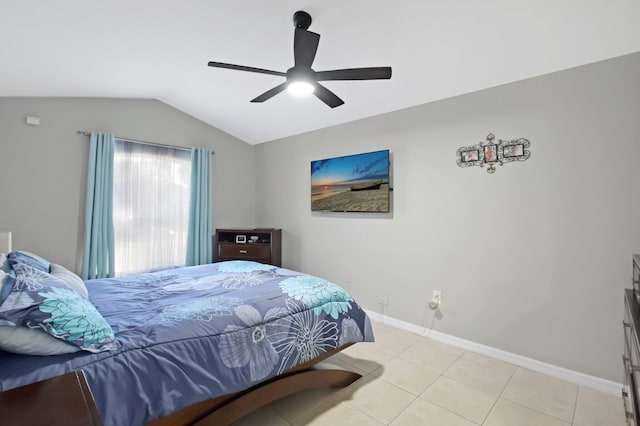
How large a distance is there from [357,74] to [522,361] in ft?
8.33

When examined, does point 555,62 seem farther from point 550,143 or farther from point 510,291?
point 510,291

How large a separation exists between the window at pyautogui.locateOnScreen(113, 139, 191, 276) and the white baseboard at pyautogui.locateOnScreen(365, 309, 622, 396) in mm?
2925

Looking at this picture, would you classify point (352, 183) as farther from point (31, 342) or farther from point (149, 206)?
point (31, 342)

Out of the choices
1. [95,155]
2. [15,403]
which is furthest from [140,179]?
[15,403]

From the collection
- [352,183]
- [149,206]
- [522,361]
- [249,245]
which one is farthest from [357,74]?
[149,206]

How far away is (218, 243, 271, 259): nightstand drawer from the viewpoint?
4188mm

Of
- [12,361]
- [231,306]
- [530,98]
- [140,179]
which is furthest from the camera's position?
[140,179]

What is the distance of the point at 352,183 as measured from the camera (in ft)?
11.7

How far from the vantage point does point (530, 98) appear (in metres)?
2.41

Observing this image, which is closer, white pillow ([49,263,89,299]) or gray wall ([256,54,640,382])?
white pillow ([49,263,89,299])

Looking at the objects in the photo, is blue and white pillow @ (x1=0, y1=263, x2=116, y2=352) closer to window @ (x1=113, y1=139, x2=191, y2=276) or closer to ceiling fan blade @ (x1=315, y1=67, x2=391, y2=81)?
ceiling fan blade @ (x1=315, y1=67, x2=391, y2=81)

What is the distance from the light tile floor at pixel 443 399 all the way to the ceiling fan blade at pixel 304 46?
7.18 ft

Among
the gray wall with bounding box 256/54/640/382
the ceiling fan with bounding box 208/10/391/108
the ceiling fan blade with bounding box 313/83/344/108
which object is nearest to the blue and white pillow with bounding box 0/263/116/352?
the ceiling fan with bounding box 208/10/391/108

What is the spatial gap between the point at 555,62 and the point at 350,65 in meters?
1.52
